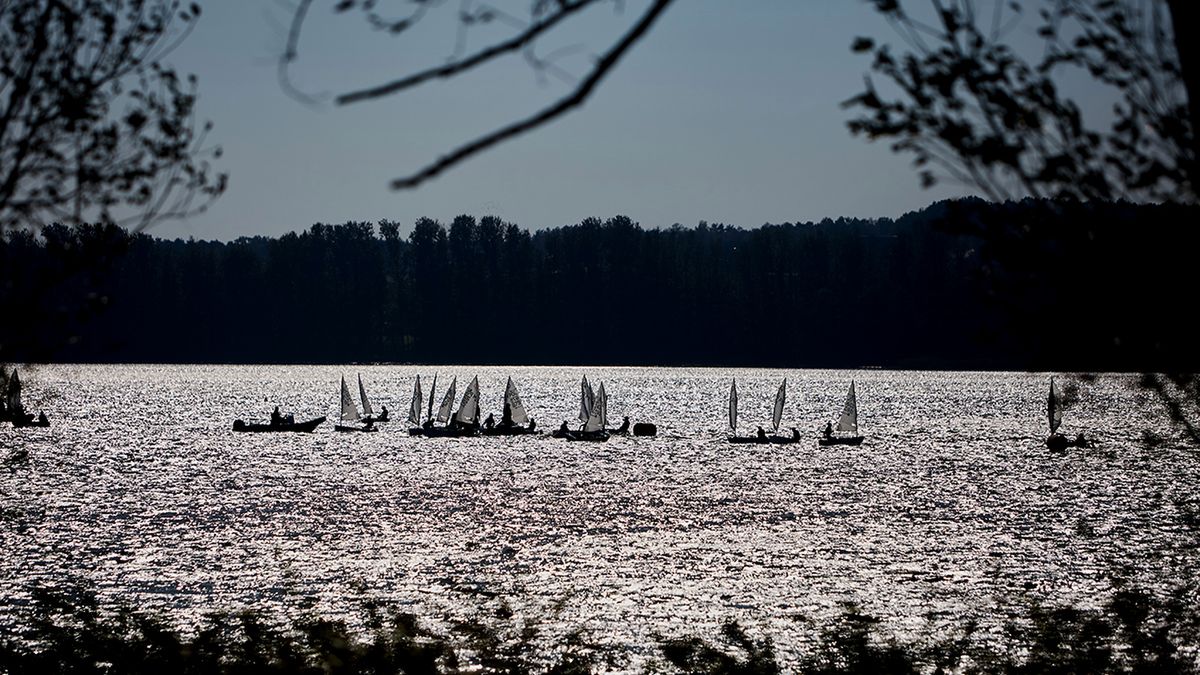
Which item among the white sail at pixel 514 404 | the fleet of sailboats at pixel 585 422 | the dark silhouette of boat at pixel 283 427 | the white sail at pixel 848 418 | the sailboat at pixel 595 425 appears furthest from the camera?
the dark silhouette of boat at pixel 283 427

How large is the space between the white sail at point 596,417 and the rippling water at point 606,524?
245 cm

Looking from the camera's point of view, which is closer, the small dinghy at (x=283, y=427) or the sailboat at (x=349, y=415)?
the small dinghy at (x=283, y=427)

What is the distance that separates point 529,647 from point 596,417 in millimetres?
66851

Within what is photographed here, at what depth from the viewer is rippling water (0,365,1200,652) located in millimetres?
28328

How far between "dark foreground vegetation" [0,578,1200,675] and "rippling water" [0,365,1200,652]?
3.43 feet

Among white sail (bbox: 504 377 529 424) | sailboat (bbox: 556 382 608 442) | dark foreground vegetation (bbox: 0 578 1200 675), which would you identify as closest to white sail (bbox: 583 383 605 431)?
Result: sailboat (bbox: 556 382 608 442)

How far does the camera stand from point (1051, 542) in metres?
39.3

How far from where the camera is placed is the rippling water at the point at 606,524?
28328 mm

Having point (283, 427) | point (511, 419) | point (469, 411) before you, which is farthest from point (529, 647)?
point (283, 427)

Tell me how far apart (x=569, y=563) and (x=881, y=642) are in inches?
553

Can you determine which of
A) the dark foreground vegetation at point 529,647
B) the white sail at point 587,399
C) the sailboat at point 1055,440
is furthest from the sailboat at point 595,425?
the dark foreground vegetation at point 529,647

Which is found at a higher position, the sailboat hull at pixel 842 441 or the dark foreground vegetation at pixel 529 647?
the dark foreground vegetation at pixel 529 647

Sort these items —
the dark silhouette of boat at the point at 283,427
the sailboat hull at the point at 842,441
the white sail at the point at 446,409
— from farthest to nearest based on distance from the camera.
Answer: the dark silhouette of boat at the point at 283,427 < the white sail at the point at 446,409 < the sailboat hull at the point at 842,441

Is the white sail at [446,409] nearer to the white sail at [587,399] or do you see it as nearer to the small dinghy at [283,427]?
the small dinghy at [283,427]
